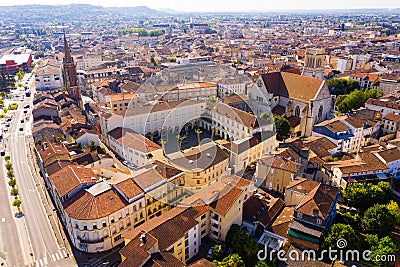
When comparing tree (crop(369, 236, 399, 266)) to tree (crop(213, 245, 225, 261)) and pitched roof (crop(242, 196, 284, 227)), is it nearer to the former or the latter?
pitched roof (crop(242, 196, 284, 227))

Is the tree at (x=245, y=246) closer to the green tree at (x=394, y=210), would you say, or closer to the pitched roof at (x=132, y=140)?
the green tree at (x=394, y=210)

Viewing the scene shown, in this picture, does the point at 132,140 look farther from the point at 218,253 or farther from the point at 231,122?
the point at 218,253

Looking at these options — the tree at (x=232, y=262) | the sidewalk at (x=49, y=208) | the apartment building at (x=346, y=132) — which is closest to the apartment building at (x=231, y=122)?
the apartment building at (x=346, y=132)

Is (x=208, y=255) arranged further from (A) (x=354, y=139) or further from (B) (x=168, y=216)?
(A) (x=354, y=139)

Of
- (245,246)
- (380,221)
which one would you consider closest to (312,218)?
(245,246)

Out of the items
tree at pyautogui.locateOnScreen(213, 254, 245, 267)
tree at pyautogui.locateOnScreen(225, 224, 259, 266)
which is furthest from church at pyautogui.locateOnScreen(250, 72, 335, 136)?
tree at pyautogui.locateOnScreen(213, 254, 245, 267)

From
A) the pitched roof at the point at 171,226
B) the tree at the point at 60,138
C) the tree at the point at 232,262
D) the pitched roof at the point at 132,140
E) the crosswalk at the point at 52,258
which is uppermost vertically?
the pitched roof at the point at 132,140

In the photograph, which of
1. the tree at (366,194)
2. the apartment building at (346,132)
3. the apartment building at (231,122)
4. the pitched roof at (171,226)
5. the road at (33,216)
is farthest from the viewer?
the apartment building at (231,122)
